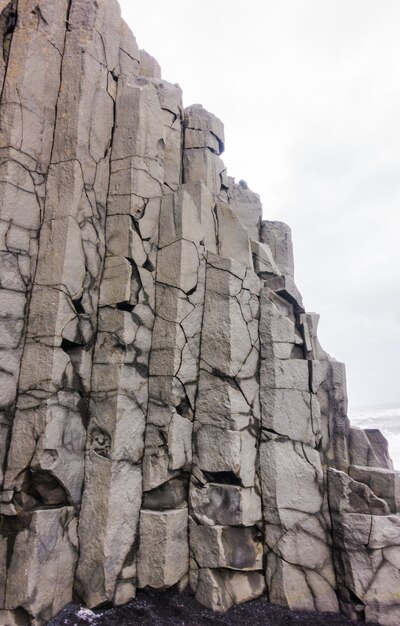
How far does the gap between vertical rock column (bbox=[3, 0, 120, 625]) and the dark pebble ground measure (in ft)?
0.83

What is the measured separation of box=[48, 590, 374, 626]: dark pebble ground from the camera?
2699 mm

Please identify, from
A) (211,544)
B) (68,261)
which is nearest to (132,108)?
(68,261)

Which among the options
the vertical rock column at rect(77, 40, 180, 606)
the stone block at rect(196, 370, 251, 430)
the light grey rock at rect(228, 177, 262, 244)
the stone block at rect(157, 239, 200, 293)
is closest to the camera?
the vertical rock column at rect(77, 40, 180, 606)

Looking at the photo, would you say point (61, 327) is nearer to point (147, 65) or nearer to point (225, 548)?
point (225, 548)

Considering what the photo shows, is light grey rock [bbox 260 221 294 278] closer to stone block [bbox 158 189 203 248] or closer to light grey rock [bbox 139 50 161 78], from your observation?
stone block [bbox 158 189 203 248]

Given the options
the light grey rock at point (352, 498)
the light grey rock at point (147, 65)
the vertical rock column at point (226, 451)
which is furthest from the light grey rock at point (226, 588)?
the light grey rock at point (147, 65)

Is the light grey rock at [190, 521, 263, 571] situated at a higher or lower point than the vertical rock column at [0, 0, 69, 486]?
lower

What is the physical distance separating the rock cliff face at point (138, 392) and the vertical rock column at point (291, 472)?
12mm

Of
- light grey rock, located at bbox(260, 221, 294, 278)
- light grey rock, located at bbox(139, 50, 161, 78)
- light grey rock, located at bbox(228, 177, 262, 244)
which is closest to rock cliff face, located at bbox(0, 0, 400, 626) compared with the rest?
light grey rock, located at bbox(139, 50, 161, 78)

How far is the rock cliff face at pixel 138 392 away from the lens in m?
2.93

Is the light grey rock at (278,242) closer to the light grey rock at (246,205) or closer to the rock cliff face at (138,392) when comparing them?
the light grey rock at (246,205)

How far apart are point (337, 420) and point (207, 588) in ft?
6.01

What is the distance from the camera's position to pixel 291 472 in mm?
3309

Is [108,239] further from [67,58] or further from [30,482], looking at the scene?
[30,482]
